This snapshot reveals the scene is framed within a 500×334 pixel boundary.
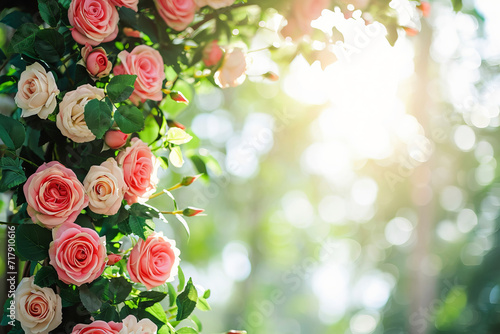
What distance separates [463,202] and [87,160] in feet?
31.7

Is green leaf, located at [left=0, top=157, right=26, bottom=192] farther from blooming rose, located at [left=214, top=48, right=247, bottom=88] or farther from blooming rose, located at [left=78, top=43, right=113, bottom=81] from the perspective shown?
blooming rose, located at [left=214, top=48, right=247, bottom=88]

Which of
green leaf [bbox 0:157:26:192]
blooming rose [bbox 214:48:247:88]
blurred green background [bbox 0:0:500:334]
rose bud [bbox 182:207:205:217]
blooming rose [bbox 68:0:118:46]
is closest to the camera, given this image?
green leaf [bbox 0:157:26:192]

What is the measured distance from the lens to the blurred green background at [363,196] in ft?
23.1

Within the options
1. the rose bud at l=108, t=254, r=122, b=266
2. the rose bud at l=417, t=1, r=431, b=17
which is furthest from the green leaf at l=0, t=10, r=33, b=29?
the rose bud at l=417, t=1, r=431, b=17

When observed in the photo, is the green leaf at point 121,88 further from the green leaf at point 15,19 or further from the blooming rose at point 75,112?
the green leaf at point 15,19

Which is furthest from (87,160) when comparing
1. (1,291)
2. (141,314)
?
(1,291)

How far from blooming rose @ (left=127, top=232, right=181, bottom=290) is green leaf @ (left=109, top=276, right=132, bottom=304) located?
0.06ft

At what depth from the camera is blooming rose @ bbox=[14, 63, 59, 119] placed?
0.92 m

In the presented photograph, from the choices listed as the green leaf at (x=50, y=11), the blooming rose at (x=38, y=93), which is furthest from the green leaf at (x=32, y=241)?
the green leaf at (x=50, y=11)

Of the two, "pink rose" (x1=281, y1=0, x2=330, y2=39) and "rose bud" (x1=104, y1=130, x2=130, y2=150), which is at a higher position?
"pink rose" (x1=281, y1=0, x2=330, y2=39)

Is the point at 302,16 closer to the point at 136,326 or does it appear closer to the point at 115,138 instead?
the point at 115,138

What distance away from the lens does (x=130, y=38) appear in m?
1.14

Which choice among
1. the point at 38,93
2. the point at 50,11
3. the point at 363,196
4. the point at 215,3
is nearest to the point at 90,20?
the point at 50,11

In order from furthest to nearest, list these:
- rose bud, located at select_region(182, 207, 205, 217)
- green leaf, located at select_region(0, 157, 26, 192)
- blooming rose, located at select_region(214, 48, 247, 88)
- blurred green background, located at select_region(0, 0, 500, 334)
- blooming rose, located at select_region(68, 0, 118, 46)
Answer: blurred green background, located at select_region(0, 0, 500, 334), blooming rose, located at select_region(214, 48, 247, 88), rose bud, located at select_region(182, 207, 205, 217), blooming rose, located at select_region(68, 0, 118, 46), green leaf, located at select_region(0, 157, 26, 192)
